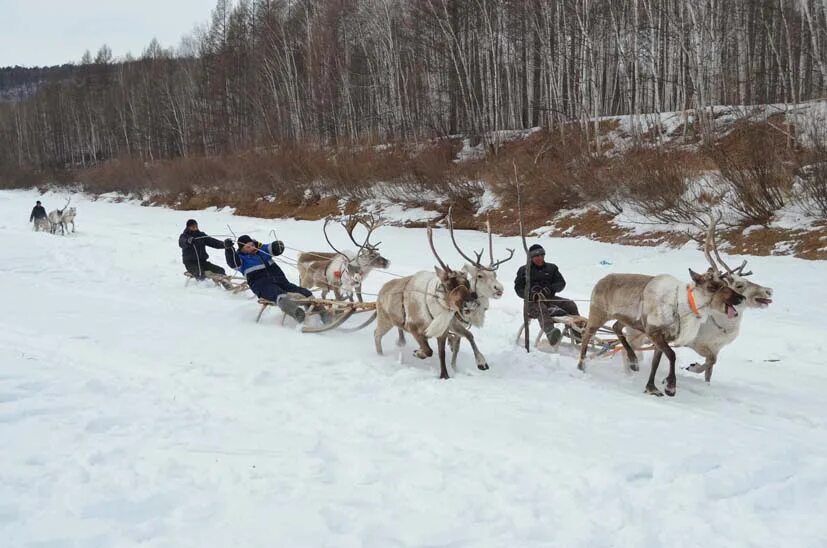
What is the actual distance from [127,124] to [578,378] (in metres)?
57.1

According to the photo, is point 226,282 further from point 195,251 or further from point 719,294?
point 719,294

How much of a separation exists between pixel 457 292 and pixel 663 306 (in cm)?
191

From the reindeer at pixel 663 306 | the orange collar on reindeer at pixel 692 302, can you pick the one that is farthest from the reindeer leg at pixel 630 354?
the orange collar on reindeer at pixel 692 302

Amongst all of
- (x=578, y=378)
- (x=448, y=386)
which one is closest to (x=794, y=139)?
(x=578, y=378)

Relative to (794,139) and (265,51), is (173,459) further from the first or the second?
(265,51)

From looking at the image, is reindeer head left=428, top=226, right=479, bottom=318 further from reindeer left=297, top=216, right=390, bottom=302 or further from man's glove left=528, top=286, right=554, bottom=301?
reindeer left=297, top=216, right=390, bottom=302

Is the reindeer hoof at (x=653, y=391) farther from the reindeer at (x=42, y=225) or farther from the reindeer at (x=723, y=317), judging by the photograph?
the reindeer at (x=42, y=225)

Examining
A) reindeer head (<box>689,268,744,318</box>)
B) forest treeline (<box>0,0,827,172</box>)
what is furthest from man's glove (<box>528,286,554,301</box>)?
forest treeline (<box>0,0,827,172</box>)

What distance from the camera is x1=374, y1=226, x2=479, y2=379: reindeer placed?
19.2ft

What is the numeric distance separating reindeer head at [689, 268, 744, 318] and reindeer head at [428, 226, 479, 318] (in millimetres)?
1978

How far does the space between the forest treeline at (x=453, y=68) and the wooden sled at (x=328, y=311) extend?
14.0 meters

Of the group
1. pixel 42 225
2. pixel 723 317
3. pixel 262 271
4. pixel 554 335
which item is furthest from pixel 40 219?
pixel 723 317

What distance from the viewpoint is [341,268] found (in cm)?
944

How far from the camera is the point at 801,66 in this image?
20.2 metres
